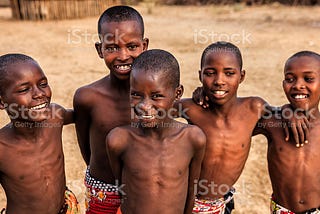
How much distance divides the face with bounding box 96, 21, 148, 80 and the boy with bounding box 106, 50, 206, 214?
26cm

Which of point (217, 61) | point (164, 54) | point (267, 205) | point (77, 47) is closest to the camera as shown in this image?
point (164, 54)

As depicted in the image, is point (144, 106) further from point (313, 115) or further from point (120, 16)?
point (313, 115)

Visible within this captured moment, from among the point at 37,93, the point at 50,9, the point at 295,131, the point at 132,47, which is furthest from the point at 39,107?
the point at 50,9

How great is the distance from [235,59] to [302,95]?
426 mm

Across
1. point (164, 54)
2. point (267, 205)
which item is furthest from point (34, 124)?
point (267, 205)

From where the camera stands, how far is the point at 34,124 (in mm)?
2215

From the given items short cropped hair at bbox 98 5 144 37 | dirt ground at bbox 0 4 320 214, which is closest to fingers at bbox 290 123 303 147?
short cropped hair at bbox 98 5 144 37

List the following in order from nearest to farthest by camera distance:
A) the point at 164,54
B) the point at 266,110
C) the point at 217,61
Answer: the point at 164,54 < the point at 217,61 < the point at 266,110

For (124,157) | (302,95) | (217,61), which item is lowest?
(124,157)

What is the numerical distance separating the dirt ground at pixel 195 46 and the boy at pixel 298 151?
3.27ft

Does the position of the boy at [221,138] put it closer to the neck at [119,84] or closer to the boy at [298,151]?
the boy at [298,151]

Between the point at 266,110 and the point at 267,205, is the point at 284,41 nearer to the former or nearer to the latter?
the point at 267,205

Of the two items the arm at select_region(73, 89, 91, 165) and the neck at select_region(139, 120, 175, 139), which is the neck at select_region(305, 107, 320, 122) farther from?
the arm at select_region(73, 89, 91, 165)

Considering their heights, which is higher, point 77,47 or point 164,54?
point 164,54
